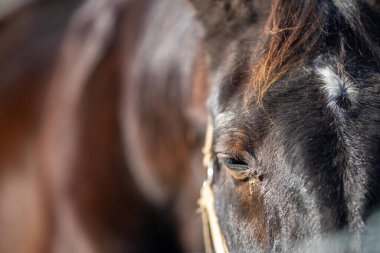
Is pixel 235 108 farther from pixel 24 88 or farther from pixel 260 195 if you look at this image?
pixel 24 88

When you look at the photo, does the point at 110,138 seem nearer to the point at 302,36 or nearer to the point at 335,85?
the point at 302,36

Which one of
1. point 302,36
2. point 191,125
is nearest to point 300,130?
→ point 302,36

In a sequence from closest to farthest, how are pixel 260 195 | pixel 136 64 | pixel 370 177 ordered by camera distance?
pixel 370 177
pixel 260 195
pixel 136 64

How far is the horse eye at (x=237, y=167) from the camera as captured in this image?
1261 mm

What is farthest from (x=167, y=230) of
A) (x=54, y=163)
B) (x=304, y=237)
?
(x=304, y=237)

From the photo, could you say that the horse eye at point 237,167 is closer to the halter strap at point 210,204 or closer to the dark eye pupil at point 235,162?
the dark eye pupil at point 235,162

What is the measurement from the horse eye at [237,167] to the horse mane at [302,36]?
13 centimetres

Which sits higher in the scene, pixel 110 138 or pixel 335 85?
pixel 110 138

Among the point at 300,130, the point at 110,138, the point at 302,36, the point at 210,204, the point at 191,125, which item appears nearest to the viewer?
the point at 300,130

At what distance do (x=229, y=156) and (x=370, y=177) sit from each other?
317mm

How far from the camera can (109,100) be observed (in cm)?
218

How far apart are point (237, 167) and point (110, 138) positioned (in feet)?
3.12

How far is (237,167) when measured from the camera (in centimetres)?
129

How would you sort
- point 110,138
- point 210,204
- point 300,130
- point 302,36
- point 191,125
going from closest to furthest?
point 300,130 < point 302,36 < point 210,204 < point 191,125 < point 110,138
